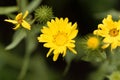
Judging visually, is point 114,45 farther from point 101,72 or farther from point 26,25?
point 101,72

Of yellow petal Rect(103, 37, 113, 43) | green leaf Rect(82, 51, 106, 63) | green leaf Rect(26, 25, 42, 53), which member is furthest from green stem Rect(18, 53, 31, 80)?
yellow petal Rect(103, 37, 113, 43)

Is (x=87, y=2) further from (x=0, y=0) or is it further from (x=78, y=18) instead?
(x=0, y=0)

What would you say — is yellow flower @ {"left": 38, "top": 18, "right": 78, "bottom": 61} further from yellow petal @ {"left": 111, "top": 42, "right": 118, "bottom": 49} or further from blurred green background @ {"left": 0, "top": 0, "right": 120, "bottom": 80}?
blurred green background @ {"left": 0, "top": 0, "right": 120, "bottom": 80}

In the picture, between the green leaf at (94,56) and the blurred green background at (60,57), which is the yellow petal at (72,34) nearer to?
the green leaf at (94,56)

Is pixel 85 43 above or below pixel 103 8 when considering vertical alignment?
below

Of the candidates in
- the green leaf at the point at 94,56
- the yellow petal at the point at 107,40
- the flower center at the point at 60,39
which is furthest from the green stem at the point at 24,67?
the yellow petal at the point at 107,40

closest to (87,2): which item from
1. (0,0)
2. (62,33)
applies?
(0,0)
